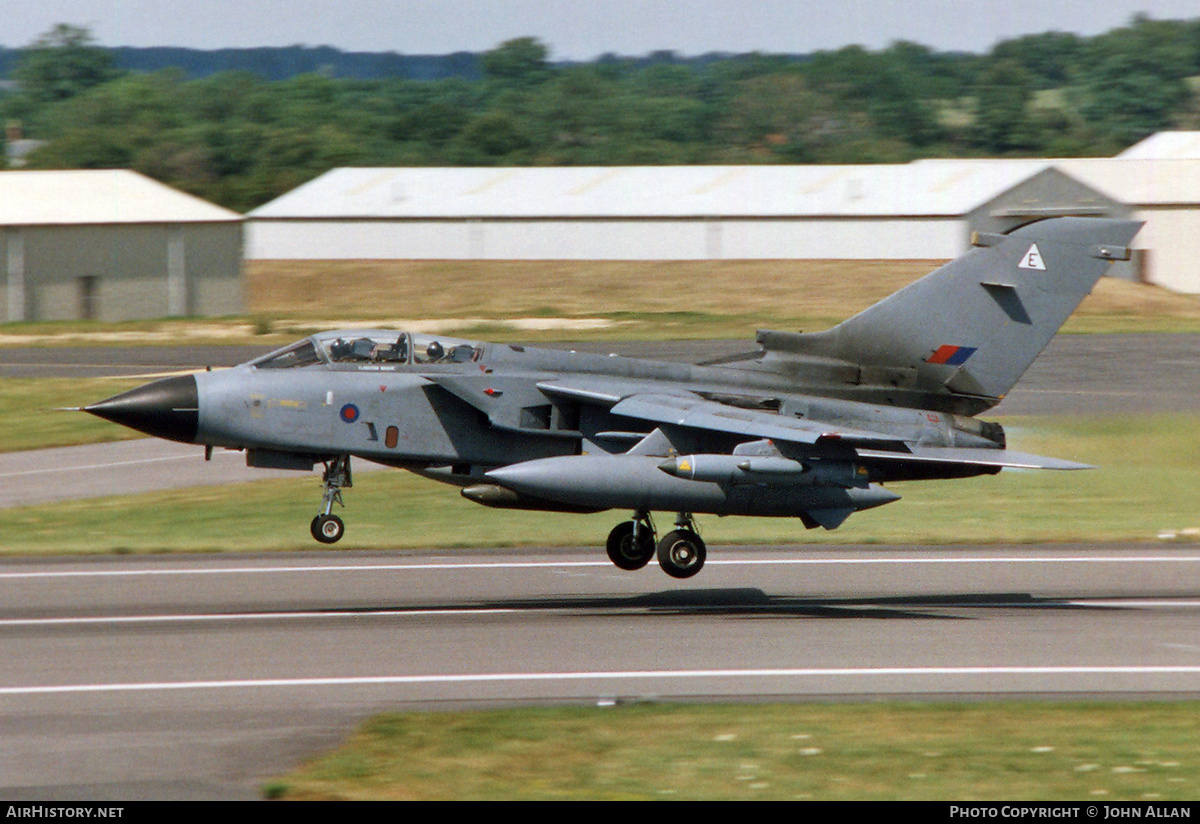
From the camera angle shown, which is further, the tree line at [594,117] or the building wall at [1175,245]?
the tree line at [594,117]

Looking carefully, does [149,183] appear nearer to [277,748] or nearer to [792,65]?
[277,748]

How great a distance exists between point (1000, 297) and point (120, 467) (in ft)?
58.0

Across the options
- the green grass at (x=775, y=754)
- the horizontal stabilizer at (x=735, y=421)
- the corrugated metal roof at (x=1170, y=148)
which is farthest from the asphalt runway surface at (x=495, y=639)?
the corrugated metal roof at (x=1170, y=148)

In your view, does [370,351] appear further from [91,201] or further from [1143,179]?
[1143,179]

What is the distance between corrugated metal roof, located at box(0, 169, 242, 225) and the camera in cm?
5325

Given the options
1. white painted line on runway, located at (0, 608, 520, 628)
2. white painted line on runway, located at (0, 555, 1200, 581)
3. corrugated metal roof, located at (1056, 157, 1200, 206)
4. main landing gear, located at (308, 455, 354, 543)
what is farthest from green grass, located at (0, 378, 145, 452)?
corrugated metal roof, located at (1056, 157, 1200, 206)

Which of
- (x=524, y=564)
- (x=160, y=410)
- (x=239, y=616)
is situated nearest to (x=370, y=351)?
(x=160, y=410)

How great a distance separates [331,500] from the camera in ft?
52.2

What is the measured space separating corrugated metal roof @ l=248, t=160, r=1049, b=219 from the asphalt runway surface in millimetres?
43527

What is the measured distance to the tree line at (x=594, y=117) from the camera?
105m

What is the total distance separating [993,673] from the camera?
12891 mm

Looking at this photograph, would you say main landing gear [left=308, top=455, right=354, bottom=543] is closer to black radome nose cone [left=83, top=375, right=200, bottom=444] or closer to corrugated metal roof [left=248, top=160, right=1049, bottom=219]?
black radome nose cone [left=83, top=375, right=200, bottom=444]

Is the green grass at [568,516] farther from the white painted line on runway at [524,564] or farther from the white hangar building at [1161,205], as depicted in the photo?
the white hangar building at [1161,205]

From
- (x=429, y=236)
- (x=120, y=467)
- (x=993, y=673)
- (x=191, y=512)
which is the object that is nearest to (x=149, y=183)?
(x=429, y=236)
